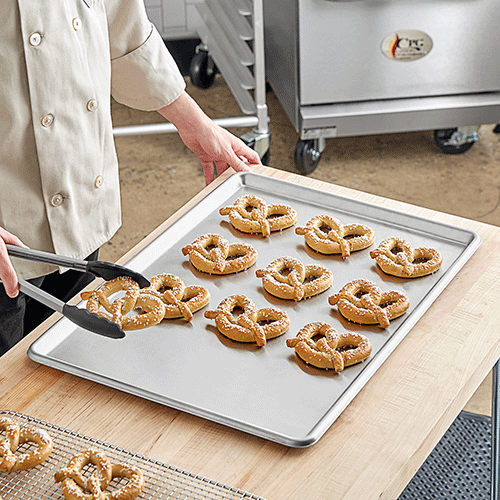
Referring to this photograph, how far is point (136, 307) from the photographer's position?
1232 mm

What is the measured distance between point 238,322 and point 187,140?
1.62ft

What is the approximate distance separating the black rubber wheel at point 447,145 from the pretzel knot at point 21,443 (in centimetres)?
266

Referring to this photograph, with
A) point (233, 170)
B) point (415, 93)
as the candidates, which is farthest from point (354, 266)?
point (415, 93)

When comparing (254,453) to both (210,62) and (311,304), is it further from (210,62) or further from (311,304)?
(210,62)

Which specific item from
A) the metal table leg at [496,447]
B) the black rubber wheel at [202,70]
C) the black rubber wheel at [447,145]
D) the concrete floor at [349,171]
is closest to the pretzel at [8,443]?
the metal table leg at [496,447]

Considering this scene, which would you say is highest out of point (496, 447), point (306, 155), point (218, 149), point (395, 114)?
point (218, 149)

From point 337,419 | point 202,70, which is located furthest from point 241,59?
point 337,419

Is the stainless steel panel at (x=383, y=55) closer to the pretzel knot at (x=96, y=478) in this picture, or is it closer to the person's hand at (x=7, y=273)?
the person's hand at (x=7, y=273)

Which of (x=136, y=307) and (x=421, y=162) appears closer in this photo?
(x=136, y=307)

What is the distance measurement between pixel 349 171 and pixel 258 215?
6.15ft

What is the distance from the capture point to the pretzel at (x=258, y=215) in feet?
4.59

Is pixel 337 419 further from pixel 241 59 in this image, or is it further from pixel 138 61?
pixel 241 59

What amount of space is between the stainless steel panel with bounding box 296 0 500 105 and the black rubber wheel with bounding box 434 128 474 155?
269mm

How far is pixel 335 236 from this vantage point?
1.35m
